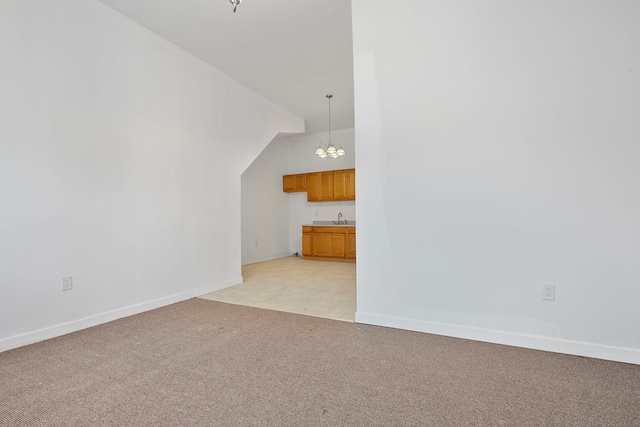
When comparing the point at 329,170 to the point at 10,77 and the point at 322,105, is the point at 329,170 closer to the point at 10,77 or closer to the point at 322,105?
the point at 322,105

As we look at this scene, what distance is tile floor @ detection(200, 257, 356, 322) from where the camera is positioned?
341 centimetres

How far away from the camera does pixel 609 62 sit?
7.09 feet

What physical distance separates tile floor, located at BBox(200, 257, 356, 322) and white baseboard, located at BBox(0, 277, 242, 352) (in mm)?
327

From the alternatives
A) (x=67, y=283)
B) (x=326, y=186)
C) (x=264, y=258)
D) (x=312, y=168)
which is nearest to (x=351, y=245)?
(x=326, y=186)

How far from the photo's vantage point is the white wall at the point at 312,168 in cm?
752

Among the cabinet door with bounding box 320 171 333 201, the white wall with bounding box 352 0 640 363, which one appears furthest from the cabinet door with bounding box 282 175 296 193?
the white wall with bounding box 352 0 640 363

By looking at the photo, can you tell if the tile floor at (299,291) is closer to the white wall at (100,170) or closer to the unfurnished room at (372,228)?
the unfurnished room at (372,228)

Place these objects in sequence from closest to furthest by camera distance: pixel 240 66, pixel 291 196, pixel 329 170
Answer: pixel 240 66 < pixel 329 170 < pixel 291 196

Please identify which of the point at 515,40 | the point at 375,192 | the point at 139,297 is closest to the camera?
the point at 515,40

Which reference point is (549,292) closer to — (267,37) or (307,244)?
(267,37)

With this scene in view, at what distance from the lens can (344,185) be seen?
7.16 m

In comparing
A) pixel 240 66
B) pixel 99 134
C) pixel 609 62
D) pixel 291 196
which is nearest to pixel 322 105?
pixel 240 66

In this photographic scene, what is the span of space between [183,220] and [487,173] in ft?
11.0

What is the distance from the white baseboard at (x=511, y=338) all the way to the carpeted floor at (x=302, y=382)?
0.24 feet
